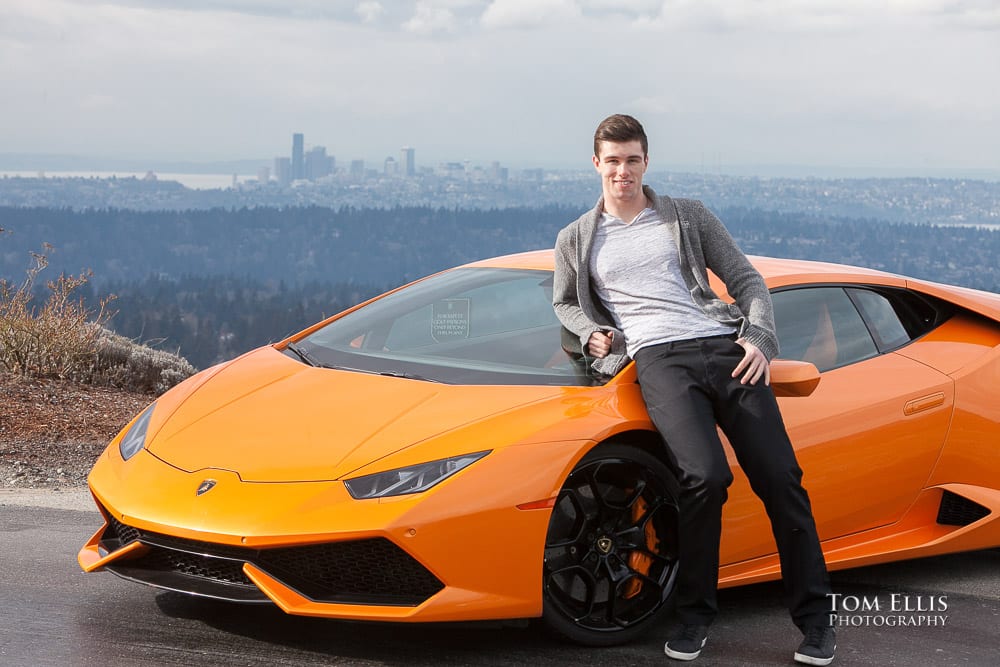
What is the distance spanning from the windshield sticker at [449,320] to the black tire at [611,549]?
1.12 meters

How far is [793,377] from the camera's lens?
3861mm

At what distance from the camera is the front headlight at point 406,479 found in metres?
3.26

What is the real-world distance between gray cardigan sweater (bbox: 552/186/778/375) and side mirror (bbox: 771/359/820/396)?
0.14 meters

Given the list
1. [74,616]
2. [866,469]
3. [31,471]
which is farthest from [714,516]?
[31,471]

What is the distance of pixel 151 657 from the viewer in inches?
132

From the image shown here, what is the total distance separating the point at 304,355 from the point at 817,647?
2.18 metres

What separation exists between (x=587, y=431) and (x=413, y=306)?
1407mm

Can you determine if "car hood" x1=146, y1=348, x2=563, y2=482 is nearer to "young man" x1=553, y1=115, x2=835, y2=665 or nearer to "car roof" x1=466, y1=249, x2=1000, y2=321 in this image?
"young man" x1=553, y1=115, x2=835, y2=665

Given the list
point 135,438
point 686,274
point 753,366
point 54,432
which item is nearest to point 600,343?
point 686,274

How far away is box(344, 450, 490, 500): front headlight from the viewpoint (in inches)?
128

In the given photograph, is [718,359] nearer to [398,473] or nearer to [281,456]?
[398,473]

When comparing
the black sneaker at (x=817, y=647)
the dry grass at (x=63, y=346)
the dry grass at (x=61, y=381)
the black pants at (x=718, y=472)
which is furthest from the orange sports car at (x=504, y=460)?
the dry grass at (x=63, y=346)

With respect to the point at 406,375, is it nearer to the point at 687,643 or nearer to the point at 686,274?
the point at 686,274

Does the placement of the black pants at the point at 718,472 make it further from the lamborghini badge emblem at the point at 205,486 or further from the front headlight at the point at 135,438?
the front headlight at the point at 135,438
